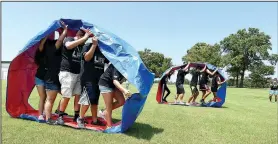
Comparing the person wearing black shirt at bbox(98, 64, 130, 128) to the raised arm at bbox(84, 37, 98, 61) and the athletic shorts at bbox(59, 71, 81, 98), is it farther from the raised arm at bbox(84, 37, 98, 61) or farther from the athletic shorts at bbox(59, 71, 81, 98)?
the athletic shorts at bbox(59, 71, 81, 98)

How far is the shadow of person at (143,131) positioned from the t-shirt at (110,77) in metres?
1.13

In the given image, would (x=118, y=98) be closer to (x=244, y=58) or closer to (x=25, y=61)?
(x=25, y=61)

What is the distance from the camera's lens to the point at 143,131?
7.46 m

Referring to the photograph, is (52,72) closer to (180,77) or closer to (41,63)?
(41,63)

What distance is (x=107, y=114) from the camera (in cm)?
739

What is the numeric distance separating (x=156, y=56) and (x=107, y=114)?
Answer: 3676 inches

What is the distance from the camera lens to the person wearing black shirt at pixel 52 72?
764 centimetres

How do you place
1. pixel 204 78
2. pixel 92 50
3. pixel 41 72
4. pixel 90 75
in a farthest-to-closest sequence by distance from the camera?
pixel 204 78 < pixel 41 72 < pixel 90 75 < pixel 92 50

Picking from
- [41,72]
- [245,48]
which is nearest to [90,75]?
[41,72]

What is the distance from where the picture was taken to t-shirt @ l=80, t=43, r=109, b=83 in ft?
24.2

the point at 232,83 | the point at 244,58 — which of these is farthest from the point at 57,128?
the point at 232,83

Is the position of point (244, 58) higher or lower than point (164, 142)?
higher

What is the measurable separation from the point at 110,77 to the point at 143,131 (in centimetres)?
146

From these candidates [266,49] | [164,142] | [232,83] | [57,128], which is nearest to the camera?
[164,142]
